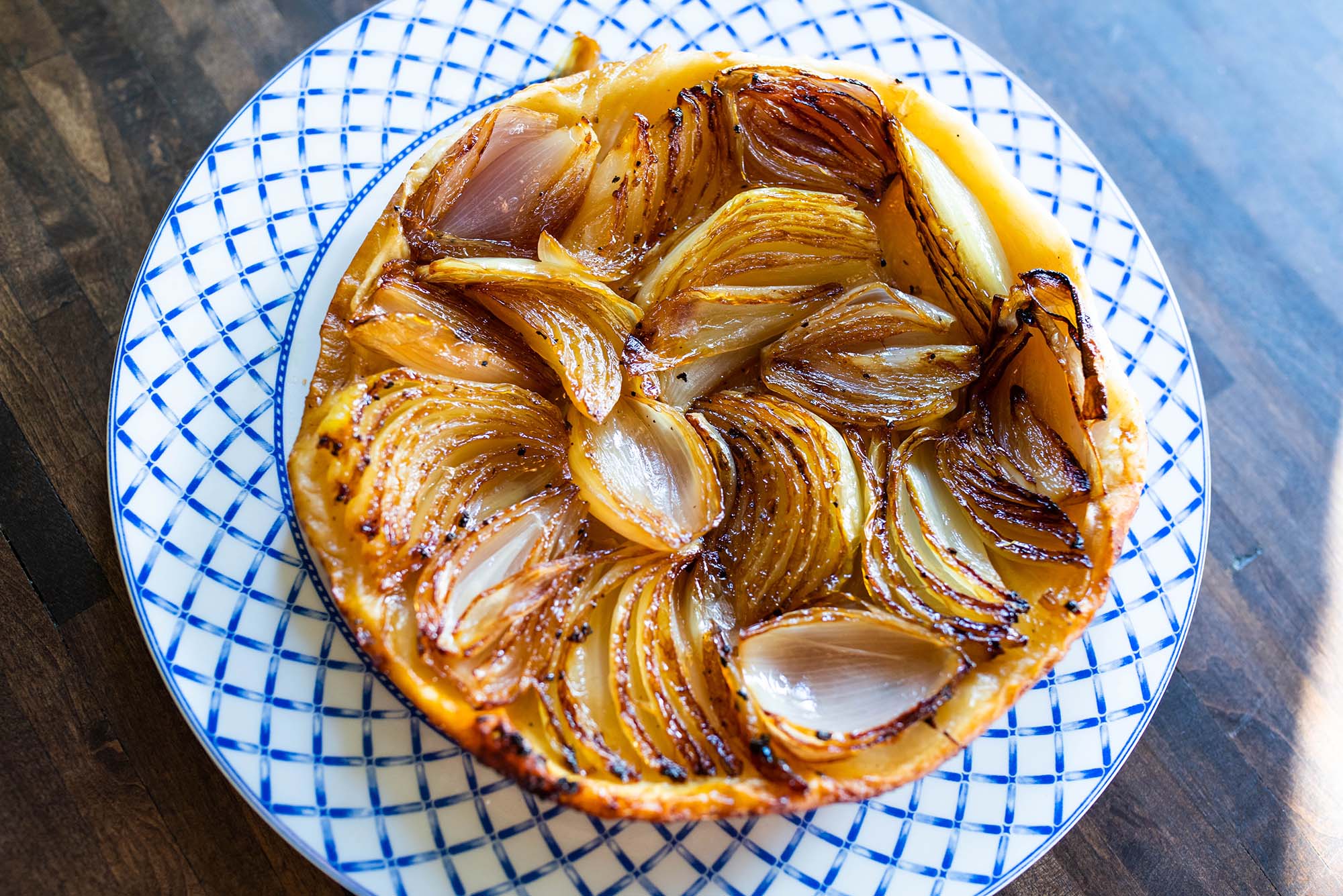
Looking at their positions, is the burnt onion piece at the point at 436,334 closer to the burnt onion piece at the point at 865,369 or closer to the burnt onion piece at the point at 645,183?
the burnt onion piece at the point at 645,183

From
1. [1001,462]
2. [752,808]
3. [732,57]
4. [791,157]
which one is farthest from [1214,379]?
[752,808]

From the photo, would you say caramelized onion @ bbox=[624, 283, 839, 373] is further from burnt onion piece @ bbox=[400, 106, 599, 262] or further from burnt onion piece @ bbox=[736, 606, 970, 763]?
burnt onion piece @ bbox=[736, 606, 970, 763]

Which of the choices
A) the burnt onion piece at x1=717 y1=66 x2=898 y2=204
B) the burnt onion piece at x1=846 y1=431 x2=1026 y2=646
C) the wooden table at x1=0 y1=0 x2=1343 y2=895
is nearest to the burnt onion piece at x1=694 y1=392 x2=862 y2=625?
the burnt onion piece at x1=846 y1=431 x2=1026 y2=646

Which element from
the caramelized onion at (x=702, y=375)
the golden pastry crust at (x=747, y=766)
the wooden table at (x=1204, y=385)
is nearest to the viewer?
the golden pastry crust at (x=747, y=766)

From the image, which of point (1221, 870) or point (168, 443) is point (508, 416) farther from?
point (1221, 870)

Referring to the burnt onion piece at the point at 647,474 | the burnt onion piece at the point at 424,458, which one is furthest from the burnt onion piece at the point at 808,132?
the burnt onion piece at the point at 424,458

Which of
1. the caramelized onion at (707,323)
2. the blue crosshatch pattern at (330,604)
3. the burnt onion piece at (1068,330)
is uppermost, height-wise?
the burnt onion piece at (1068,330)
